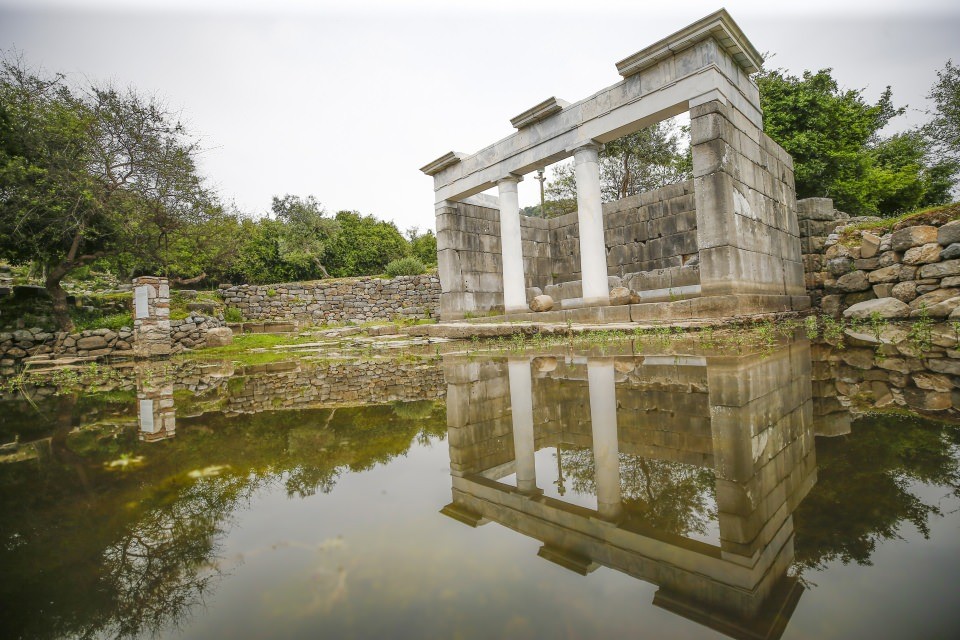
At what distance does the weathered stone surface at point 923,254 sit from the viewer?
22.3 ft

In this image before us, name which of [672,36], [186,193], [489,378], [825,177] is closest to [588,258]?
[672,36]

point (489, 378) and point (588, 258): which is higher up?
point (588, 258)

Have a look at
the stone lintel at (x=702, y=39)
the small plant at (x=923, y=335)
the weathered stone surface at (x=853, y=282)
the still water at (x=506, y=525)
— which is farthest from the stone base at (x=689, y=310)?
the still water at (x=506, y=525)

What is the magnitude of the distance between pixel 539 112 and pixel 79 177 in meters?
11.9

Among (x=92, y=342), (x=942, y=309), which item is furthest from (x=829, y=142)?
(x=92, y=342)

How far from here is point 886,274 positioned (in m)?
7.52

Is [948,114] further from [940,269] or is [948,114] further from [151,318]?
[151,318]

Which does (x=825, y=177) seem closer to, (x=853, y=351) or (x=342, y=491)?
(x=853, y=351)

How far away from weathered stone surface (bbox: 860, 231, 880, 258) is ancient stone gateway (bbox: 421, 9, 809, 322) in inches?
48.3

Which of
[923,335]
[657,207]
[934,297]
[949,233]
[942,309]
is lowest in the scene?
[923,335]

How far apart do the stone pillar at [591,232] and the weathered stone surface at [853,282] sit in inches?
166

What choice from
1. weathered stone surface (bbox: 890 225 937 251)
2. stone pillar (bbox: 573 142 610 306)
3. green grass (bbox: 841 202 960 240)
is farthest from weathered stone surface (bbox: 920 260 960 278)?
stone pillar (bbox: 573 142 610 306)

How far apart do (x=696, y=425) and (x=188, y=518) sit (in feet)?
6.39

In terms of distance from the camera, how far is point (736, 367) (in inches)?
132
